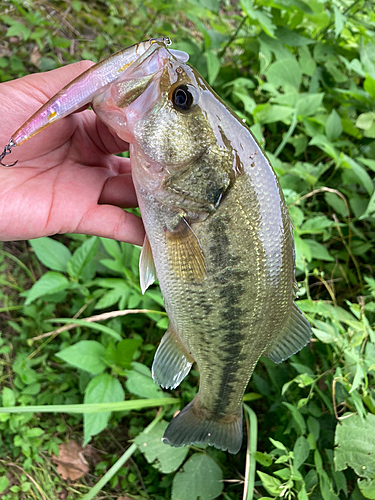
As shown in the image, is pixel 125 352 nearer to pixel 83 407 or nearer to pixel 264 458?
pixel 83 407

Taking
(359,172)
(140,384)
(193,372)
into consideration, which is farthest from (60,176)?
(359,172)

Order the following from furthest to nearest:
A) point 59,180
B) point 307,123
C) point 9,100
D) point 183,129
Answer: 1. point 307,123
2. point 59,180
3. point 9,100
4. point 183,129

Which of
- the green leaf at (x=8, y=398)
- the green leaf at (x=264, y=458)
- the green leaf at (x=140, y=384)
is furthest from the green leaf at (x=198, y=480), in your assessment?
the green leaf at (x=8, y=398)

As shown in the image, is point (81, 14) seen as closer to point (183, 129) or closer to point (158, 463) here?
point (183, 129)

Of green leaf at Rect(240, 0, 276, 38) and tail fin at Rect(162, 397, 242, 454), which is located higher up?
green leaf at Rect(240, 0, 276, 38)

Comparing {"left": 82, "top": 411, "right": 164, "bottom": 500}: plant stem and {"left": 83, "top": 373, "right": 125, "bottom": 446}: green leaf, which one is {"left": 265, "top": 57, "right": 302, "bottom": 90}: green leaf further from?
{"left": 82, "top": 411, "right": 164, "bottom": 500}: plant stem

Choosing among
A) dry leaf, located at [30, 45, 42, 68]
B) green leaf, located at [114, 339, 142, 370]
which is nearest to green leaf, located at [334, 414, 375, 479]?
green leaf, located at [114, 339, 142, 370]

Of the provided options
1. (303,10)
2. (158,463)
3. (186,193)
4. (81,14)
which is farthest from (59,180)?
(81,14)
